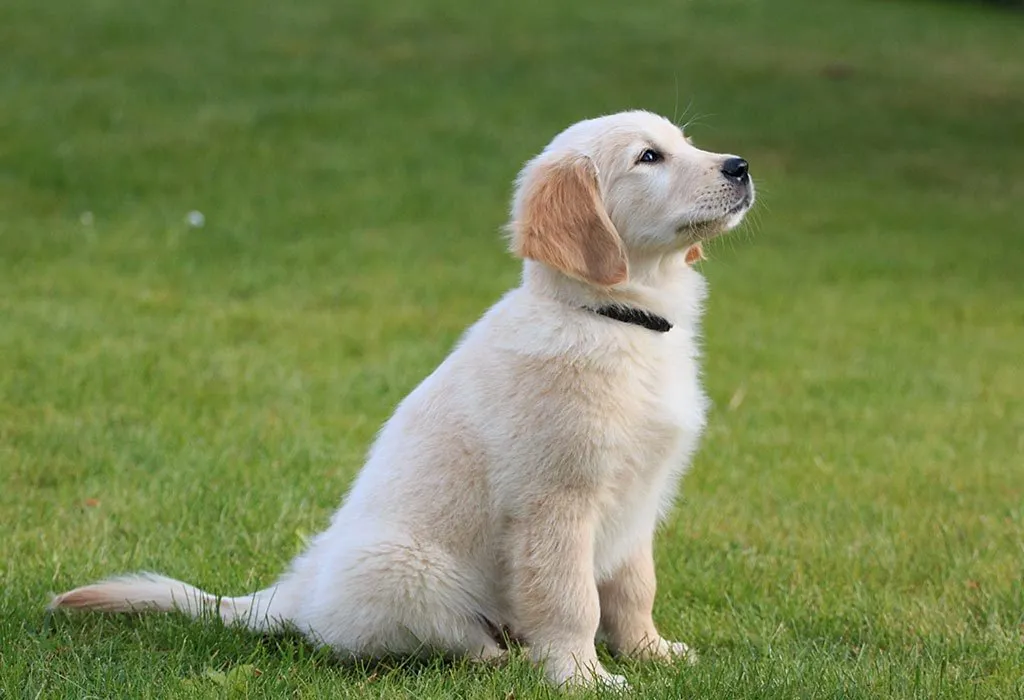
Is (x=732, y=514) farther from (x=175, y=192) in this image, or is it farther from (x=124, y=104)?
(x=124, y=104)

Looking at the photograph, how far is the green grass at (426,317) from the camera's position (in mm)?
3910

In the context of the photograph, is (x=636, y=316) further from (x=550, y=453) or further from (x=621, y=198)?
(x=550, y=453)

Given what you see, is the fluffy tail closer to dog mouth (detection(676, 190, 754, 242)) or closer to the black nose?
dog mouth (detection(676, 190, 754, 242))

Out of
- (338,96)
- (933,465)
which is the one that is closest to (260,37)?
(338,96)

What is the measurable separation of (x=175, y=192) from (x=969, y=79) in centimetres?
1290

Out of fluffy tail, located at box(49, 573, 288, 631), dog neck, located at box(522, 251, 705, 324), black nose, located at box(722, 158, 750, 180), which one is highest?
black nose, located at box(722, 158, 750, 180)

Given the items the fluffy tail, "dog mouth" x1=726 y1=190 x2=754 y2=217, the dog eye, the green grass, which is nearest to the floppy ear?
the dog eye

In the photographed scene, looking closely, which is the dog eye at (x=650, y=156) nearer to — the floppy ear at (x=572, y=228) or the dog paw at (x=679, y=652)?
the floppy ear at (x=572, y=228)

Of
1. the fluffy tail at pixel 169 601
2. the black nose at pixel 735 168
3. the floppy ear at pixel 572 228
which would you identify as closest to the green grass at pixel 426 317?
the fluffy tail at pixel 169 601

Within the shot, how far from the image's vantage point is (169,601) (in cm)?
374

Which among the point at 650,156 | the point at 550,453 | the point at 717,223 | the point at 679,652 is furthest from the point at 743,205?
the point at 679,652

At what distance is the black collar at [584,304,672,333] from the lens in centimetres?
355

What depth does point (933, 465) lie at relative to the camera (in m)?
6.16

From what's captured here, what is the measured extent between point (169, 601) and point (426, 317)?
16.5 feet
